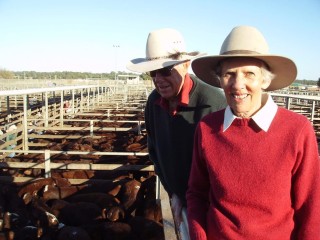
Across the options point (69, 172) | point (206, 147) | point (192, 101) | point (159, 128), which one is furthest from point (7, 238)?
point (206, 147)

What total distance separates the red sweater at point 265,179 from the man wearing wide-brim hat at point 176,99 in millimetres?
618

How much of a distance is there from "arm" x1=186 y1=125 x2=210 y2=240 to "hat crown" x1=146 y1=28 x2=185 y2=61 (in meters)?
0.83

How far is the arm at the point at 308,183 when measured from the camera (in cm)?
162

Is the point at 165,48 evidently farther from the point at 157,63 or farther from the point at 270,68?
the point at 270,68

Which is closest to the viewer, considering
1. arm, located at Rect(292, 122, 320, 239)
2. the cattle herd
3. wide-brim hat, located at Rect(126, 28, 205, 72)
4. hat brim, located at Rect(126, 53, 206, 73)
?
arm, located at Rect(292, 122, 320, 239)

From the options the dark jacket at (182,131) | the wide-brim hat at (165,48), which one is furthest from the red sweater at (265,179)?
the wide-brim hat at (165,48)

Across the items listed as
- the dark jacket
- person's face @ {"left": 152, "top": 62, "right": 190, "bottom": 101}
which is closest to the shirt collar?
the dark jacket

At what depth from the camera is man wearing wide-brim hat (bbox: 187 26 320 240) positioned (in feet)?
5.40

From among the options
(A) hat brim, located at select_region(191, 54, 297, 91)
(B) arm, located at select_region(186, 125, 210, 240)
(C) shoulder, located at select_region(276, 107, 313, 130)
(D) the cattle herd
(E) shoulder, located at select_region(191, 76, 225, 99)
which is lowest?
(D) the cattle herd

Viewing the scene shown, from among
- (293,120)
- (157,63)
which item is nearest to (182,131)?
(157,63)

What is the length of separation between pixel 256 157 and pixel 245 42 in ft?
1.84

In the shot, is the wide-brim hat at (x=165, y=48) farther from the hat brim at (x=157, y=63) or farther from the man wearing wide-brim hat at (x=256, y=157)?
the man wearing wide-brim hat at (x=256, y=157)

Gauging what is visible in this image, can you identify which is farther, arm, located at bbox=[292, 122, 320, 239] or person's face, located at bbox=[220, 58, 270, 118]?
person's face, located at bbox=[220, 58, 270, 118]

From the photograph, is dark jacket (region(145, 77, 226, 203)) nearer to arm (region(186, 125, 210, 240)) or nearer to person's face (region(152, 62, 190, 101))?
person's face (region(152, 62, 190, 101))
